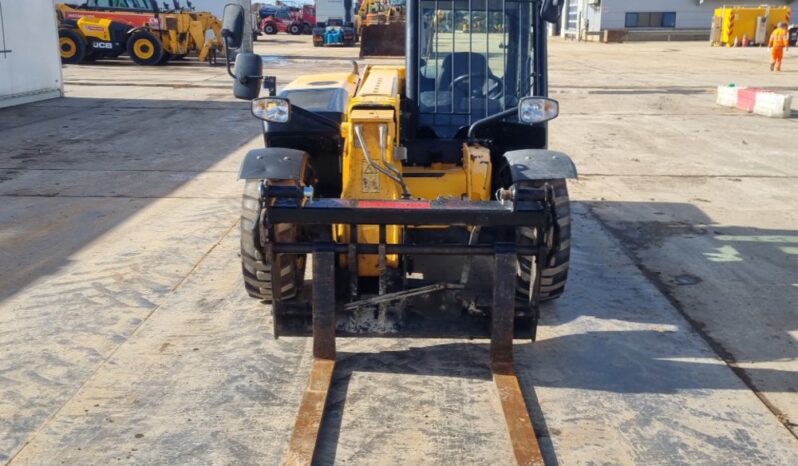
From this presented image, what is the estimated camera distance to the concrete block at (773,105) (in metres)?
15.1

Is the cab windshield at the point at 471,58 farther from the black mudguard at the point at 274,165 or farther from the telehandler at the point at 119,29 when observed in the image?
the telehandler at the point at 119,29

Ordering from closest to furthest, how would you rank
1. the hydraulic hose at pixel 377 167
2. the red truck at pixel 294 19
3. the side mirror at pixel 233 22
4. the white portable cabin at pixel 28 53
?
the hydraulic hose at pixel 377 167
the side mirror at pixel 233 22
the white portable cabin at pixel 28 53
the red truck at pixel 294 19

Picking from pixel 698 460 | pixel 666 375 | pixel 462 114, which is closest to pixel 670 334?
pixel 666 375

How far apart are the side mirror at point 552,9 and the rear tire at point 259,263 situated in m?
2.22

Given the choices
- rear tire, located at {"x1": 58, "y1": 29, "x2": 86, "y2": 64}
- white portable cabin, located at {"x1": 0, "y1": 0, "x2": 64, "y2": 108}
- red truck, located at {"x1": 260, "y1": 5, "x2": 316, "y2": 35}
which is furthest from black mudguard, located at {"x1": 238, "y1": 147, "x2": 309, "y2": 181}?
red truck, located at {"x1": 260, "y1": 5, "x2": 316, "y2": 35}

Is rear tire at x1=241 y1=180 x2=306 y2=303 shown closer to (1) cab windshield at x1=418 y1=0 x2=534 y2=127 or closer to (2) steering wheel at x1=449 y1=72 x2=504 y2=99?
(1) cab windshield at x1=418 y1=0 x2=534 y2=127

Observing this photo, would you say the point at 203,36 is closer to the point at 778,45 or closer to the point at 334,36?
the point at 334,36

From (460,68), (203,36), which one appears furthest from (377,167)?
(203,36)

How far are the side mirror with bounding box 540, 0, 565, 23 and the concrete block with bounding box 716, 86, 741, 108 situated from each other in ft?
41.1

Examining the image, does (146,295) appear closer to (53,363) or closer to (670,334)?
(53,363)

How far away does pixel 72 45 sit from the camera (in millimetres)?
26094

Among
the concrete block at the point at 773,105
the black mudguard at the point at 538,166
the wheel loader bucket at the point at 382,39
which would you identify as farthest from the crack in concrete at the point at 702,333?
the wheel loader bucket at the point at 382,39

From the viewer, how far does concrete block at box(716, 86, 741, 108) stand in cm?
1672

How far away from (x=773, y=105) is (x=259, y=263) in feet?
42.9
